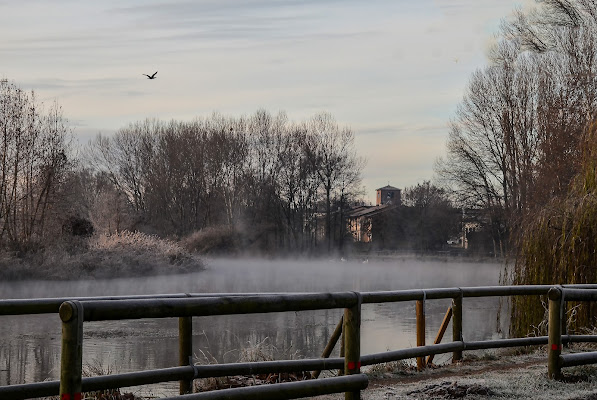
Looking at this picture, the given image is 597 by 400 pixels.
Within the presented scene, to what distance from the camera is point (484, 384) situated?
24.8 ft

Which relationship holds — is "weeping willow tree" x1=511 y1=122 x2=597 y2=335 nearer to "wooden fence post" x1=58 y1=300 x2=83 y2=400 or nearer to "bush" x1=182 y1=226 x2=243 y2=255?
"wooden fence post" x1=58 y1=300 x2=83 y2=400

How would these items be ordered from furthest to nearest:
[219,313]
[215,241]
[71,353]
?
[215,241], [219,313], [71,353]

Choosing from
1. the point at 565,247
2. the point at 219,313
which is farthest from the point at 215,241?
the point at 219,313

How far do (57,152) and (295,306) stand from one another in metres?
36.9

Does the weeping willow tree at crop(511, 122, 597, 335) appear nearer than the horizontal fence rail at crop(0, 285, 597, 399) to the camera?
No

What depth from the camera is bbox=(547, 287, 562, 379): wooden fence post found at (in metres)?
7.75

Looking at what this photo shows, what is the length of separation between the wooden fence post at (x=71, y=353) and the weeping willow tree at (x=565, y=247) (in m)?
10.4

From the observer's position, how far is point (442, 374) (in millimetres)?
8742

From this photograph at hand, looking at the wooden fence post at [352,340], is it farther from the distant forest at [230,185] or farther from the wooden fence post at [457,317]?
the distant forest at [230,185]

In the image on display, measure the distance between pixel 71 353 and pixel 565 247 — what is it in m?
11.6

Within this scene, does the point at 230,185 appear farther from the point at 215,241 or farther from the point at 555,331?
the point at 555,331

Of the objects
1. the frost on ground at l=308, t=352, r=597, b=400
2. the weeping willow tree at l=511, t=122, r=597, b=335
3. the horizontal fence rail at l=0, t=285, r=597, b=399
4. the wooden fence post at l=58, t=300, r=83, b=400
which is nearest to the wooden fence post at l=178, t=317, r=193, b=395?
the horizontal fence rail at l=0, t=285, r=597, b=399

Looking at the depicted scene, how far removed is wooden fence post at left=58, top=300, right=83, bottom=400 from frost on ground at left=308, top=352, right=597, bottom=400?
3.22 m

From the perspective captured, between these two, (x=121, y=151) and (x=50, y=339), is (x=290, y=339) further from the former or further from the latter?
(x=121, y=151)
